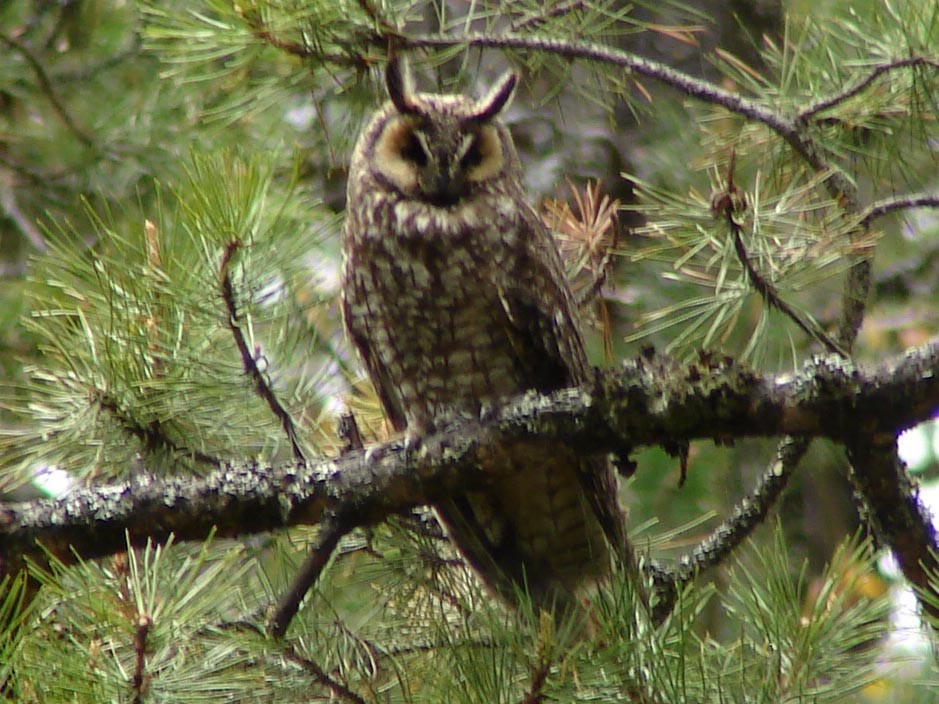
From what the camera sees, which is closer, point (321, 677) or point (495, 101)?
point (321, 677)

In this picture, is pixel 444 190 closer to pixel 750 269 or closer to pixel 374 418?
pixel 374 418

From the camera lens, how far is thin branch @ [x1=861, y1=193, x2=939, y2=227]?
1646 millimetres

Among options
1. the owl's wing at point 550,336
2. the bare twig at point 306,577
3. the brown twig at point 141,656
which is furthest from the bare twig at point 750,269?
the brown twig at point 141,656

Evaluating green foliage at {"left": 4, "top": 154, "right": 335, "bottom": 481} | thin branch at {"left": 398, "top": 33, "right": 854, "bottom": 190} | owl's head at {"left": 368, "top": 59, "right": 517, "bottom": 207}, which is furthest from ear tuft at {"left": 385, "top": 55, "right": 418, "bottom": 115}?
green foliage at {"left": 4, "top": 154, "right": 335, "bottom": 481}

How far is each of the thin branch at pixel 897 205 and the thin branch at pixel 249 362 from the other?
89 cm

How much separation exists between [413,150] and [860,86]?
783 mm

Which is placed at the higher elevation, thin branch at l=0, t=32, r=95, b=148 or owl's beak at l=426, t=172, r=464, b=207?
thin branch at l=0, t=32, r=95, b=148

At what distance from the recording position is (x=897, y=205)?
168 cm

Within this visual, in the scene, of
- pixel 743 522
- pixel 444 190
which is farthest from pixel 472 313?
pixel 743 522

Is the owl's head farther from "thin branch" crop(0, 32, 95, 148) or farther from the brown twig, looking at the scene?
"thin branch" crop(0, 32, 95, 148)

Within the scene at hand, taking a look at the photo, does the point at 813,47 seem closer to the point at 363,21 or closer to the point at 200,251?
the point at 363,21

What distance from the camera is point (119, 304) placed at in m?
1.74

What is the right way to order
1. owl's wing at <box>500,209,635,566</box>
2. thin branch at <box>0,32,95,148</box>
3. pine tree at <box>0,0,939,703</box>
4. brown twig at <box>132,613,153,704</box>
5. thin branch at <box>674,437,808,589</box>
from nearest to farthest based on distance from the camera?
brown twig at <box>132,613,153,704</box>
pine tree at <box>0,0,939,703</box>
thin branch at <box>674,437,808,589</box>
owl's wing at <box>500,209,635,566</box>
thin branch at <box>0,32,95,148</box>

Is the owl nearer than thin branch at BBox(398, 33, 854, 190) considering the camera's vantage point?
No
